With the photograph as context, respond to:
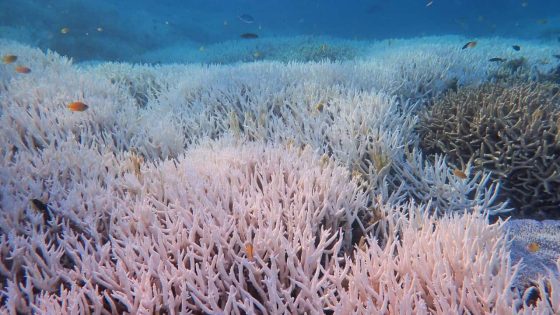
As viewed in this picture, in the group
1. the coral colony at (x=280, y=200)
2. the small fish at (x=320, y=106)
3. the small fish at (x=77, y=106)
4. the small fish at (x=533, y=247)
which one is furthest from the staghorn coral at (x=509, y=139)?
the small fish at (x=77, y=106)

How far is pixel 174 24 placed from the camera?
106ft

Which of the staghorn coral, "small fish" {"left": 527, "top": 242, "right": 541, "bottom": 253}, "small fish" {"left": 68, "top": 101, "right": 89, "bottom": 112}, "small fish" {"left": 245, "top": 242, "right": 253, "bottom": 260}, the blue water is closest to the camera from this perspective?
"small fish" {"left": 245, "top": 242, "right": 253, "bottom": 260}

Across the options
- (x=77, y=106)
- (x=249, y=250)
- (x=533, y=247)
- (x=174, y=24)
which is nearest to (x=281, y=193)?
(x=249, y=250)

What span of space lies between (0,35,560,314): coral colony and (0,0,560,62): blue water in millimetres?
13944

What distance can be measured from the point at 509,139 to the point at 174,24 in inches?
1291

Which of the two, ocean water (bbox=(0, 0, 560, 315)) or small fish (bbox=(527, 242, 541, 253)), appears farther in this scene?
small fish (bbox=(527, 242, 541, 253))

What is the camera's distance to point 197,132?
567 cm

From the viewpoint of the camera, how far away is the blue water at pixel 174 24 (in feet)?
68.9

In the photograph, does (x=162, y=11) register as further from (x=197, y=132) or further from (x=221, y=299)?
(x=221, y=299)

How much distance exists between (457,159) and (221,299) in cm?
397

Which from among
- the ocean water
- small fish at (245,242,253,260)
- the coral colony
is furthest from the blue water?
small fish at (245,242,253,260)

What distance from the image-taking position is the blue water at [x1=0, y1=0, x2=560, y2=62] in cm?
2102

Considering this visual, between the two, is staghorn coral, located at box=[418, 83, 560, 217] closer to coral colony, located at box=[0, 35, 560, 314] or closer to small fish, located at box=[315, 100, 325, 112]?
coral colony, located at box=[0, 35, 560, 314]

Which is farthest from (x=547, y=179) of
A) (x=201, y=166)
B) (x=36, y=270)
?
(x=36, y=270)
